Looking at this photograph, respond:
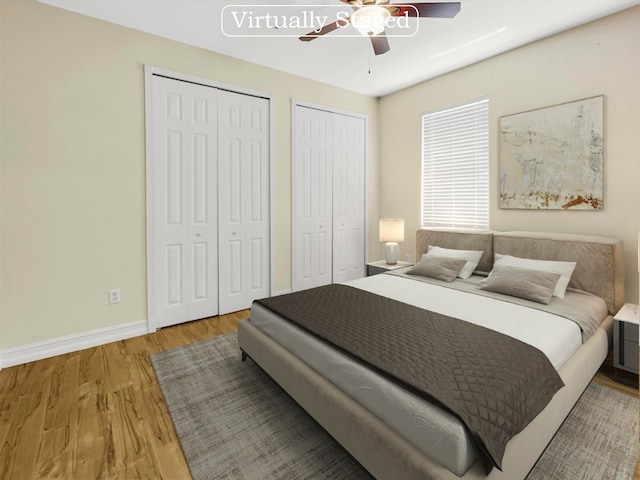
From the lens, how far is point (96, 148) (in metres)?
2.86

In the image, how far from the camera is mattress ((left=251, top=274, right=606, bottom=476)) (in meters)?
1.20

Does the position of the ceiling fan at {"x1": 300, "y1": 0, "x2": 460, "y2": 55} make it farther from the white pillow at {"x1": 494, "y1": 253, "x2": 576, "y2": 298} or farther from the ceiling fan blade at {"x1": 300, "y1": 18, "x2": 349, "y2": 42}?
the white pillow at {"x1": 494, "y1": 253, "x2": 576, "y2": 298}

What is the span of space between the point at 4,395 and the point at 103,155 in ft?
6.29

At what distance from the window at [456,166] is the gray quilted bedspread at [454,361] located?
6.88ft

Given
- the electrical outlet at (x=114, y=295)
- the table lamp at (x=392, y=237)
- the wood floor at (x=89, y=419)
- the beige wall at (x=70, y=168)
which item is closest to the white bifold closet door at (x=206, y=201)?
the beige wall at (x=70, y=168)

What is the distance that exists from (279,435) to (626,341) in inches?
95.3

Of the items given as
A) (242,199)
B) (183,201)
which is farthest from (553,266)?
(183,201)

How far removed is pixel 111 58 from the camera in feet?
9.50

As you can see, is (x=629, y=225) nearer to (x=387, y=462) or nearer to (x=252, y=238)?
(x=387, y=462)

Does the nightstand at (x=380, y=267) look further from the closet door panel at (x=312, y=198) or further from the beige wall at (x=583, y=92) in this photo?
the beige wall at (x=583, y=92)

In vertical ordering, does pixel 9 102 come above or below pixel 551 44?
below

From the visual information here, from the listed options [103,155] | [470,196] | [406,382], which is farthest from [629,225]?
[103,155]

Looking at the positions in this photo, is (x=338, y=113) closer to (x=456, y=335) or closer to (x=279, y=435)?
(x=456, y=335)

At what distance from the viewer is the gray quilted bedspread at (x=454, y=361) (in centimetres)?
125
